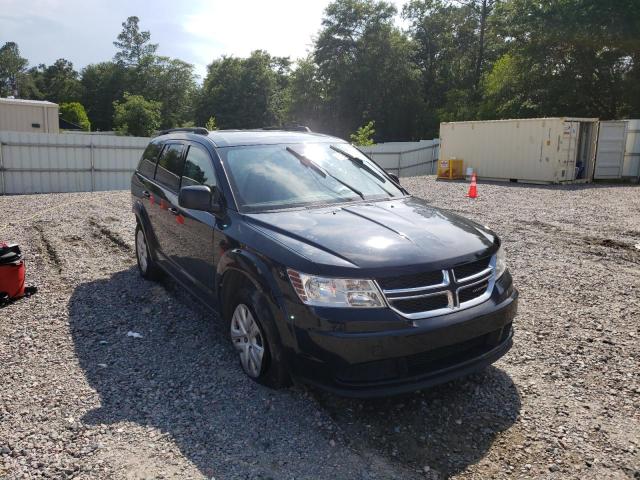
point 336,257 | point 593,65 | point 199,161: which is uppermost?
point 593,65

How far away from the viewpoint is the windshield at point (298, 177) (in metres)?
4.16

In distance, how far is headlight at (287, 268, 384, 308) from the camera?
306cm

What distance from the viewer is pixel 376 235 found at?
348cm

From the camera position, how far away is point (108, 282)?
635 centimetres

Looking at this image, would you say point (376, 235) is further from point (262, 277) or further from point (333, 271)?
point (262, 277)

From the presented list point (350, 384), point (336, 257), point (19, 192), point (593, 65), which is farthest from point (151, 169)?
point (593, 65)

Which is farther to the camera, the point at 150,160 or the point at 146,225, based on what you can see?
the point at 150,160

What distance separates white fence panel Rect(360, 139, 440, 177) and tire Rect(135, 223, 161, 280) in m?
20.5

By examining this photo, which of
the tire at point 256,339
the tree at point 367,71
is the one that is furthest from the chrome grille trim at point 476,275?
the tree at point 367,71

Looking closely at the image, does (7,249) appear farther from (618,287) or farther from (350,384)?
(618,287)

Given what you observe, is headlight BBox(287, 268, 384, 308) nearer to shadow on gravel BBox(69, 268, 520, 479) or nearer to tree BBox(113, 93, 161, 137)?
shadow on gravel BBox(69, 268, 520, 479)

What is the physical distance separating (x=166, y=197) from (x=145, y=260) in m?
1.25

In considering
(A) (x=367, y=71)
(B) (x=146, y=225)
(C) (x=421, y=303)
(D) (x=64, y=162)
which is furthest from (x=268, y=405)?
(A) (x=367, y=71)

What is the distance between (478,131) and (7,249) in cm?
2000
